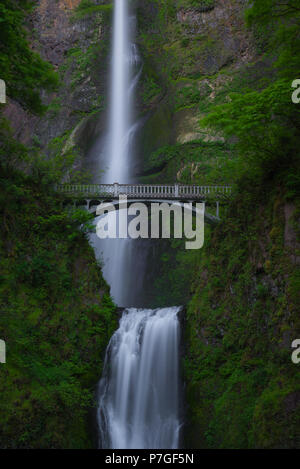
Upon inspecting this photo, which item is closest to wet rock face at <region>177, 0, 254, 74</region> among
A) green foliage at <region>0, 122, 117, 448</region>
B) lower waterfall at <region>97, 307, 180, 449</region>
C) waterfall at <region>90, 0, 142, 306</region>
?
waterfall at <region>90, 0, 142, 306</region>

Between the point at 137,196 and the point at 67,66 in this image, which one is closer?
the point at 137,196

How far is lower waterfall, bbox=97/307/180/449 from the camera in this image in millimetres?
13148

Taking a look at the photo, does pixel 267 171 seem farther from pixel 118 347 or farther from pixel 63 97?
pixel 63 97

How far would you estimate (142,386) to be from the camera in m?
14.3

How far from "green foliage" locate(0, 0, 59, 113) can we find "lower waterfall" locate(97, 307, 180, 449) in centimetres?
919

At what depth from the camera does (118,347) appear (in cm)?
1562

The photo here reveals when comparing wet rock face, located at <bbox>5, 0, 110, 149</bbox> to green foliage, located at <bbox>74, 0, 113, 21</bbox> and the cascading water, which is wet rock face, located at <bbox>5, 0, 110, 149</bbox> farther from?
the cascading water

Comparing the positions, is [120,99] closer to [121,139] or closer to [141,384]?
[121,139]

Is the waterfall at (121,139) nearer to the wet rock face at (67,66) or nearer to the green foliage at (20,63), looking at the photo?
the wet rock face at (67,66)

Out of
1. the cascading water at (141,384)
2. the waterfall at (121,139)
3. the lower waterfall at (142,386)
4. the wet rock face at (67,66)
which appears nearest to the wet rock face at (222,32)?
the waterfall at (121,139)

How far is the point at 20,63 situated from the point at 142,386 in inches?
456

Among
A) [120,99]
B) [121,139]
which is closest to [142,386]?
[121,139]

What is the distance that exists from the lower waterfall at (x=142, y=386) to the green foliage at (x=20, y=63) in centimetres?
919

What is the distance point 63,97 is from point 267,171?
2763 cm
